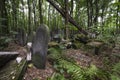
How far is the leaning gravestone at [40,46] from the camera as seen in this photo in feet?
15.3

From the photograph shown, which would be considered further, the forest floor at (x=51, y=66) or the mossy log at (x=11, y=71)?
the forest floor at (x=51, y=66)

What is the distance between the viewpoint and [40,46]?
4.69 metres

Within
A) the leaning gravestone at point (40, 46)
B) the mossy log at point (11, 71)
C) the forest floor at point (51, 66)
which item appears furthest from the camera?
the leaning gravestone at point (40, 46)

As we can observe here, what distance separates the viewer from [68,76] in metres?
4.53

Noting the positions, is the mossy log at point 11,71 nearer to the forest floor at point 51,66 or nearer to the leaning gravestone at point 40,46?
the forest floor at point 51,66

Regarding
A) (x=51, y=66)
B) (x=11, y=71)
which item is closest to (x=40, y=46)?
(x=51, y=66)

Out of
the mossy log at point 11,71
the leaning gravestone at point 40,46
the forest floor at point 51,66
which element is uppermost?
the leaning gravestone at point 40,46

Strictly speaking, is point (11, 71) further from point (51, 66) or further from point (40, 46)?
point (51, 66)

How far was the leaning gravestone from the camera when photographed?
467 cm

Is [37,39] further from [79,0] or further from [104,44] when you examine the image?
[79,0]

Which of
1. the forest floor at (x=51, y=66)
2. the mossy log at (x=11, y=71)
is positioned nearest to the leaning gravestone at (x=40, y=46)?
the forest floor at (x=51, y=66)

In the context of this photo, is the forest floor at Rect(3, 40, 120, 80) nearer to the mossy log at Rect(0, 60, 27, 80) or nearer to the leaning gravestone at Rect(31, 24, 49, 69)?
the leaning gravestone at Rect(31, 24, 49, 69)

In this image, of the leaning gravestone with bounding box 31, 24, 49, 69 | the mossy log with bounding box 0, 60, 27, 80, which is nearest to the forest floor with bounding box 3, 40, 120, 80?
the leaning gravestone with bounding box 31, 24, 49, 69

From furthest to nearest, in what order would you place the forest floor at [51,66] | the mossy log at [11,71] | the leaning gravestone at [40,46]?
the leaning gravestone at [40,46] → the forest floor at [51,66] → the mossy log at [11,71]
